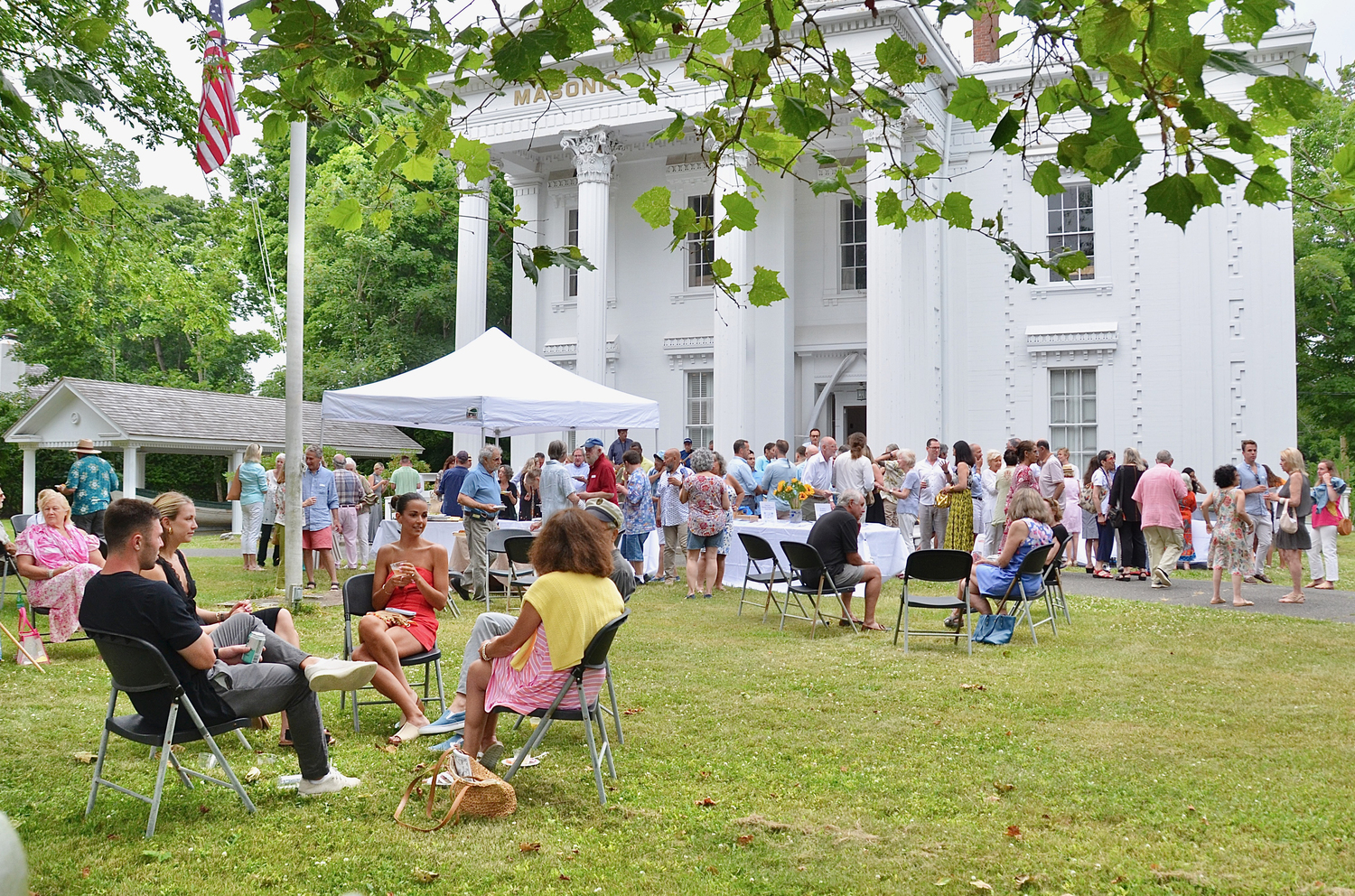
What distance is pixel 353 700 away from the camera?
6.20 m

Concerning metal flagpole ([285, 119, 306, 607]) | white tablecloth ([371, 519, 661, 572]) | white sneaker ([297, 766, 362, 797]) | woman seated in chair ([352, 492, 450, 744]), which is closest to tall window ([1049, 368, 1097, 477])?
white tablecloth ([371, 519, 661, 572])

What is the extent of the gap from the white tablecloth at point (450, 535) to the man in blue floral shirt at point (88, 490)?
3.25 meters

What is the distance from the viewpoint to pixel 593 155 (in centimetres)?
2188

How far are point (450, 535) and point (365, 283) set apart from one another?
22211mm

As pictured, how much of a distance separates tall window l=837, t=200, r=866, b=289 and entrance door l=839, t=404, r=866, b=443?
2632 mm

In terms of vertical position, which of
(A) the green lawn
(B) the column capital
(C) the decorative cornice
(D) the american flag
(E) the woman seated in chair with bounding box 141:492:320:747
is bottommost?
(A) the green lawn

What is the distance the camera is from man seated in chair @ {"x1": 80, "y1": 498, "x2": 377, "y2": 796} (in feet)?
14.7

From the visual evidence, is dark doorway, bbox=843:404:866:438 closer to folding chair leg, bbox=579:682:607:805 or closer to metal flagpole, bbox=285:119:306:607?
metal flagpole, bbox=285:119:306:607

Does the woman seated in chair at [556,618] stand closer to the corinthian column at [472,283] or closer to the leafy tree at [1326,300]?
the corinthian column at [472,283]

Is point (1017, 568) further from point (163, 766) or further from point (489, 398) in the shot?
point (489, 398)

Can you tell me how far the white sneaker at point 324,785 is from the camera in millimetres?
4914

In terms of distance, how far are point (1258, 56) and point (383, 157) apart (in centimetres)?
2027

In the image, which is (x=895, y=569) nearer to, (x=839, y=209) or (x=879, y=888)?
(x=879, y=888)

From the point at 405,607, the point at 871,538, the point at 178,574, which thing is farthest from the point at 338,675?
the point at 871,538
